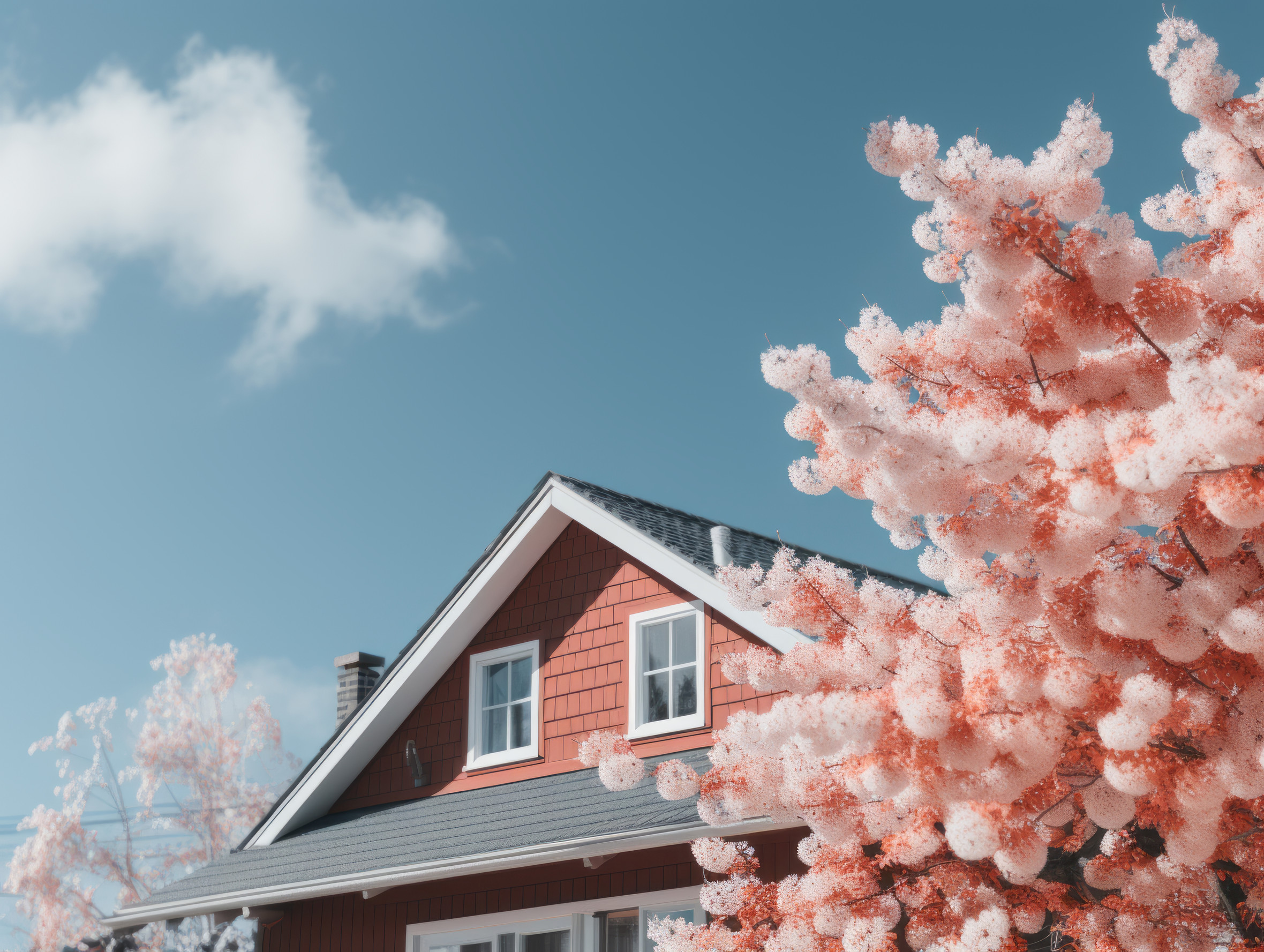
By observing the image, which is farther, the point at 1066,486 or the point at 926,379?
the point at 926,379

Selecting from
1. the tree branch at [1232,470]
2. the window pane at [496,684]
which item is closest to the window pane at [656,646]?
the window pane at [496,684]

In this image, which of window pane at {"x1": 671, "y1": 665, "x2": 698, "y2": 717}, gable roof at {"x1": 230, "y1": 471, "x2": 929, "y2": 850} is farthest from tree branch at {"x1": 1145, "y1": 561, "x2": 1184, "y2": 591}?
gable roof at {"x1": 230, "y1": 471, "x2": 929, "y2": 850}

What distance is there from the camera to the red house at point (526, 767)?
8.38 meters

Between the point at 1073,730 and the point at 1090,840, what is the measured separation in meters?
1.35

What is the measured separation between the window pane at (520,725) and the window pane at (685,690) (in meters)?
1.70

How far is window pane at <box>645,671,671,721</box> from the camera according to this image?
9620 mm

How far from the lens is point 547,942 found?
8.80m

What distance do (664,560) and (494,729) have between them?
2.59 meters

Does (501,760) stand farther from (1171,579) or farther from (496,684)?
(1171,579)

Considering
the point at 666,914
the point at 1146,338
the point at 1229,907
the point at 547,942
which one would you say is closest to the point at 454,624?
the point at 547,942

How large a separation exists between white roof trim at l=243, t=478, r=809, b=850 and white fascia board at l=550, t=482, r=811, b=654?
0.06 ft

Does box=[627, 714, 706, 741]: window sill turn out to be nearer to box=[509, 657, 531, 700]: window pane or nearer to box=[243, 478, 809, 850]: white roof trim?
box=[509, 657, 531, 700]: window pane

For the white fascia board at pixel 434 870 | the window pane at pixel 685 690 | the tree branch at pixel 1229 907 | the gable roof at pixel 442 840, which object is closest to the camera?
the tree branch at pixel 1229 907

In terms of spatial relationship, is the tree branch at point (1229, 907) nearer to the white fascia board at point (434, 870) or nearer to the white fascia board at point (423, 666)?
the white fascia board at point (434, 870)
